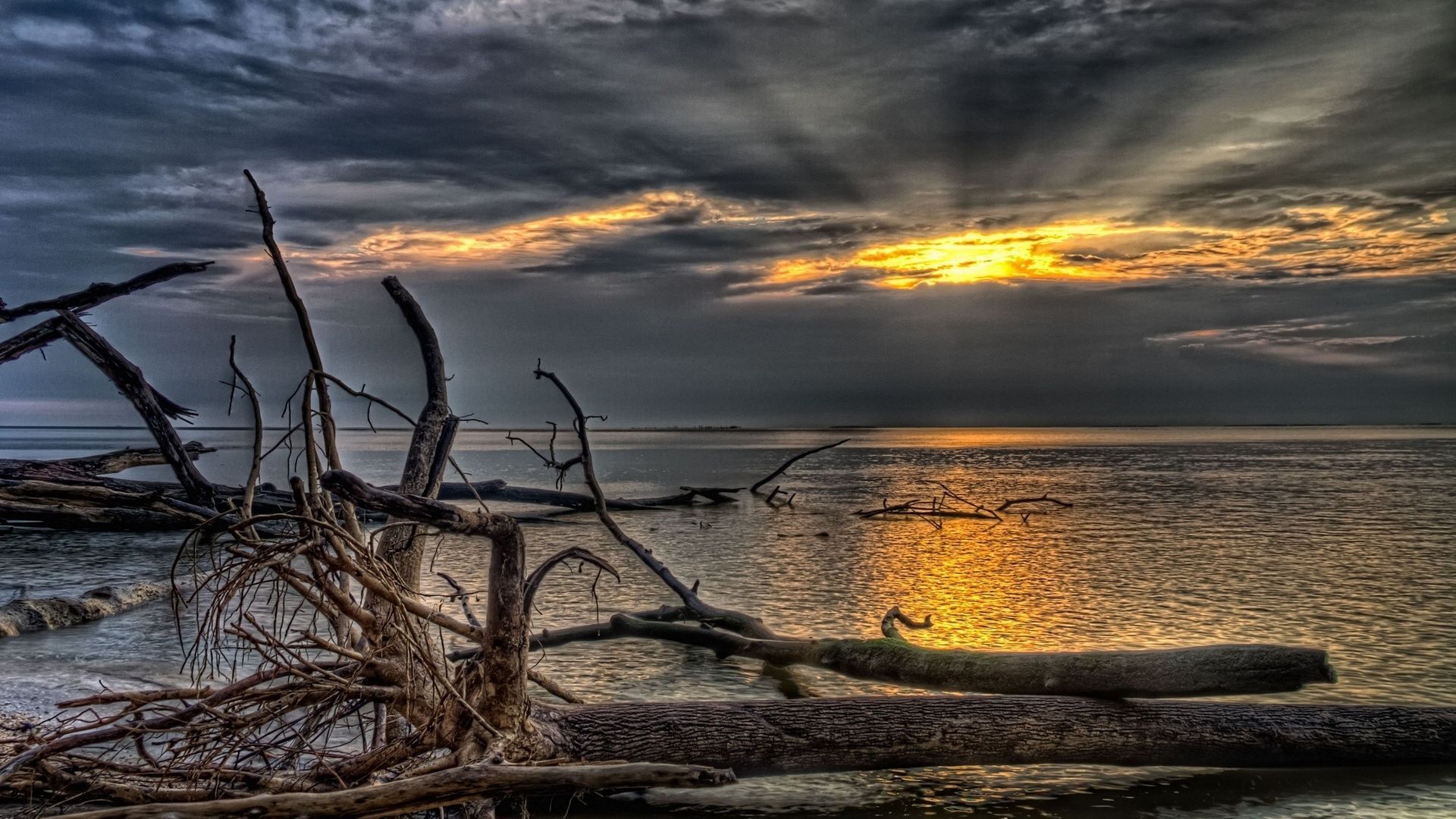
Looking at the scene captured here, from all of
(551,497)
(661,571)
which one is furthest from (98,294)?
(551,497)

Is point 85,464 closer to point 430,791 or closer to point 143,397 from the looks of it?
point 143,397

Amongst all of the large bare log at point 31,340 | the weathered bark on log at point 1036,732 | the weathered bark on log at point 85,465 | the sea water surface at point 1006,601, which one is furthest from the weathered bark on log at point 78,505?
the weathered bark on log at point 1036,732

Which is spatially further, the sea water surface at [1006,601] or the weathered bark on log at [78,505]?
the weathered bark on log at [78,505]

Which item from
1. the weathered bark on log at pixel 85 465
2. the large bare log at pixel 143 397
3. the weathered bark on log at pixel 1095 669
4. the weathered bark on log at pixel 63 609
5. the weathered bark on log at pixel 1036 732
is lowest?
the weathered bark on log at pixel 63 609

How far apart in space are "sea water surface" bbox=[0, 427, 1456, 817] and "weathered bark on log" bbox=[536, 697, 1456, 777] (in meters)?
0.13

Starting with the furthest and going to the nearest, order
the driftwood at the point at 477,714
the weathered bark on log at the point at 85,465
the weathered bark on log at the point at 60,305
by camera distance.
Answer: the weathered bark on log at the point at 85,465
the weathered bark on log at the point at 60,305
the driftwood at the point at 477,714

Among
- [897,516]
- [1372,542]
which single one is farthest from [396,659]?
[897,516]

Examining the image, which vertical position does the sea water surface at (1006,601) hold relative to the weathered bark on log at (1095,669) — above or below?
below

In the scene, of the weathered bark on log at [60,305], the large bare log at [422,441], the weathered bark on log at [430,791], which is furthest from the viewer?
the weathered bark on log at [60,305]

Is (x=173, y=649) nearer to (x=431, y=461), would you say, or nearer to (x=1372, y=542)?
(x=431, y=461)

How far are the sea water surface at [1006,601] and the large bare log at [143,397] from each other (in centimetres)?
140

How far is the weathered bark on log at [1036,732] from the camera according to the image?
5.57m

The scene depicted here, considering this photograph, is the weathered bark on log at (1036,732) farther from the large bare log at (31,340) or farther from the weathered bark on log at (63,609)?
the large bare log at (31,340)

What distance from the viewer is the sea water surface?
5547 millimetres
